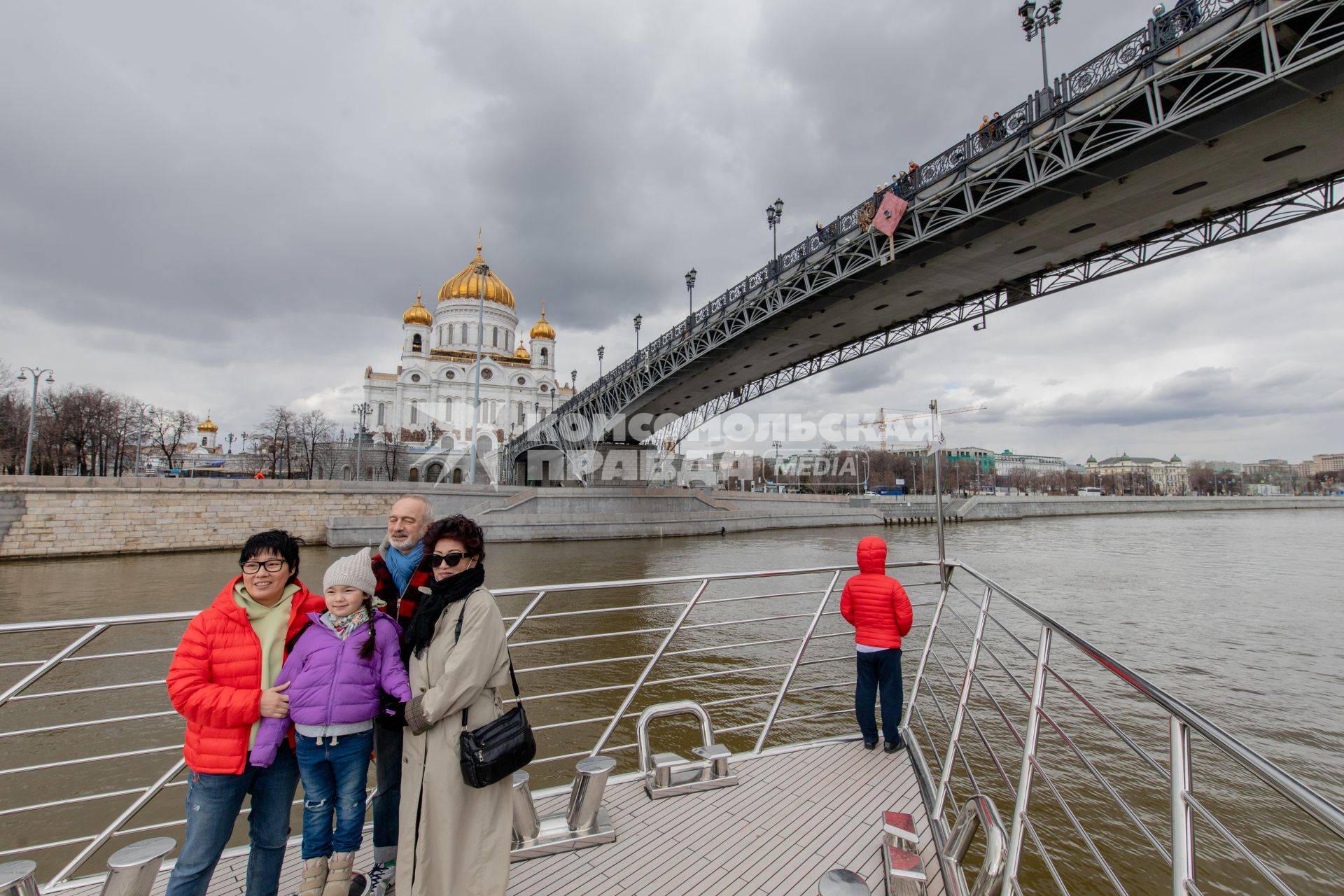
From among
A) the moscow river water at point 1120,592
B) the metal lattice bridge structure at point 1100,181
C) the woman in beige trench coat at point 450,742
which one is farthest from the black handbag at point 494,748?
the metal lattice bridge structure at point 1100,181

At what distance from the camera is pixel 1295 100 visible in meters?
7.56

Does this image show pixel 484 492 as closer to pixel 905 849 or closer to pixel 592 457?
pixel 592 457

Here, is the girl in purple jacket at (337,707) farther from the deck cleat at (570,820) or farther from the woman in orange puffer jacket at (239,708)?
the deck cleat at (570,820)

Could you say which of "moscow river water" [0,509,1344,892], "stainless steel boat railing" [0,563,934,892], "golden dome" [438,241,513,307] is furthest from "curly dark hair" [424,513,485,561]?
"golden dome" [438,241,513,307]

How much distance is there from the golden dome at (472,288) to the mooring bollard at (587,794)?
189ft

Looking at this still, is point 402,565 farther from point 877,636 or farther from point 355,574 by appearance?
point 877,636

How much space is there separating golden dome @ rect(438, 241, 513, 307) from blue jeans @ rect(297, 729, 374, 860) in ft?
190

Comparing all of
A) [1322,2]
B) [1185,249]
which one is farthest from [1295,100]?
[1185,249]

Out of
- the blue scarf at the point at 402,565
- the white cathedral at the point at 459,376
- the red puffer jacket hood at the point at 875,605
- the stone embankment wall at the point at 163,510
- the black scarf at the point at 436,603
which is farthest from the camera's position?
the white cathedral at the point at 459,376

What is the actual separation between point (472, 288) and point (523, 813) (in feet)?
194

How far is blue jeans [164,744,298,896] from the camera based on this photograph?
1917 mm

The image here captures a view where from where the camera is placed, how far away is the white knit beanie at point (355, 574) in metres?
2.05

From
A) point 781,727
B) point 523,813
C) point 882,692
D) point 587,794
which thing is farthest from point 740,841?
point 781,727

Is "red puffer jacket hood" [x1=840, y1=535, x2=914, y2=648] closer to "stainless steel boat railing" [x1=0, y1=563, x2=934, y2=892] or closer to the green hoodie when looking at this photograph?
"stainless steel boat railing" [x1=0, y1=563, x2=934, y2=892]
